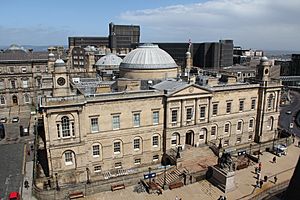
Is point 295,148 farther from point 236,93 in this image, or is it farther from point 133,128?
point 133,128

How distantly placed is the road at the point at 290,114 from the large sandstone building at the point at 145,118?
46.5 feet

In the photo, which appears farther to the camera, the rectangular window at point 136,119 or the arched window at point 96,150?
the rectangular window at point 136,119

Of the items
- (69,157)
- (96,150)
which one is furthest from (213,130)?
(69,157)

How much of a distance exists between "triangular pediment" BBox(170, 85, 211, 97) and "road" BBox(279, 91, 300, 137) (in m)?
32.4

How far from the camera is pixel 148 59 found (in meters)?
50.1

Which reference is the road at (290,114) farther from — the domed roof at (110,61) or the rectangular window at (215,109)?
the domed roof at (110,61)

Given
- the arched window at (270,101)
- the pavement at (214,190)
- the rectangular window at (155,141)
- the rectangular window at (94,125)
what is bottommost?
the pavement at (214,190)

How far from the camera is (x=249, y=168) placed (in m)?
44.4

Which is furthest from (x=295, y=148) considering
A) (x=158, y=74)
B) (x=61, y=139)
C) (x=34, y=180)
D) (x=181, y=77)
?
(x=34, y=180)

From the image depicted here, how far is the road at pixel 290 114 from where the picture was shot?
66713 millimetres

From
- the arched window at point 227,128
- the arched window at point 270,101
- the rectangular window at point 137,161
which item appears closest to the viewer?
the rectangular window at point 137,161

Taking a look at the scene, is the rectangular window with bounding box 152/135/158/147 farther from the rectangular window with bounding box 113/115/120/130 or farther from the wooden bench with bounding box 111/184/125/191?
the wooden bench with bounding box 111/184/125/191

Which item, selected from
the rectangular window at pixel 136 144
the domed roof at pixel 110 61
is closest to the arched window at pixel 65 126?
the rectangular window at pixel 136 144

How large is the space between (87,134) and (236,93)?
28.1m
